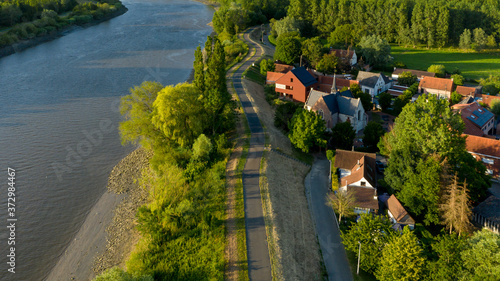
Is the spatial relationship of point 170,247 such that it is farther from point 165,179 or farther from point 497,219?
point 497,219

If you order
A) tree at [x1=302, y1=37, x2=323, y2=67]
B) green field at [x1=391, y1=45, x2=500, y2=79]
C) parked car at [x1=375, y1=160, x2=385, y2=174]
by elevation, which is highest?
tree at [x1=302, y1=37, x2=323, y2=67]

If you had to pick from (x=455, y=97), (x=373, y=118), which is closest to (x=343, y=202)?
(x=373, y=118)

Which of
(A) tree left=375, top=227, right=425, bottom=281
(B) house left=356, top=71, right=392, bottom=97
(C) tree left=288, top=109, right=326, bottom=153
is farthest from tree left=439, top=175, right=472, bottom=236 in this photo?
(B) house left=356, top=71, right=392, bottom=97

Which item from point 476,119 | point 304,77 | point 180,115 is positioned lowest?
point 476,119

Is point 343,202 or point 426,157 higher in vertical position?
point 426,157

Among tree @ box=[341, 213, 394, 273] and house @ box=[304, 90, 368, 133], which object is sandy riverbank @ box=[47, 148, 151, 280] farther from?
house @ box=[304, 90, 368, 133]

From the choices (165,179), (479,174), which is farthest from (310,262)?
(479,174)

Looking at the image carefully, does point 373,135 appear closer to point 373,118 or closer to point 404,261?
point 373,118
